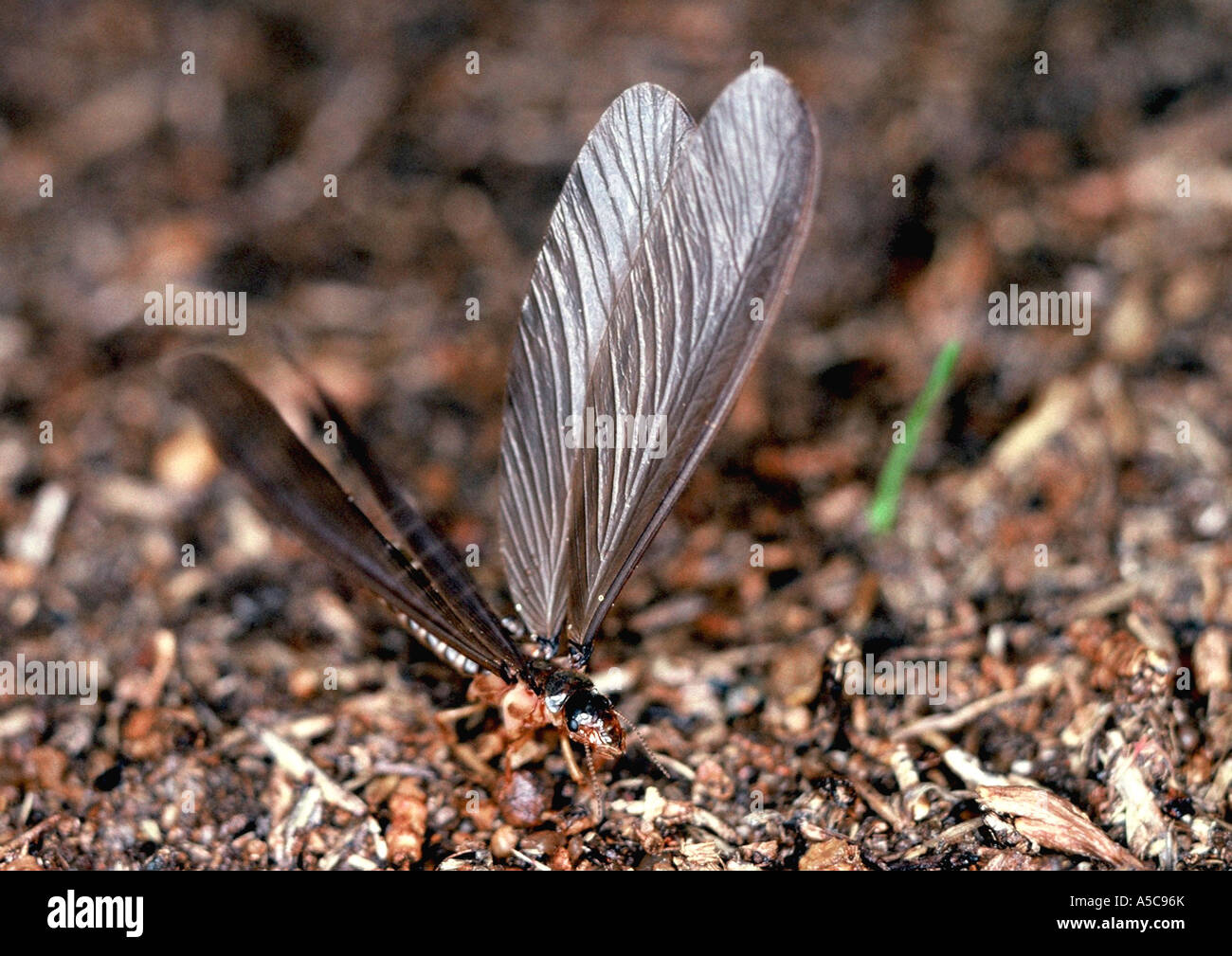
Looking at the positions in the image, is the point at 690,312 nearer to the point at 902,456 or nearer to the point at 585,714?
the point at 585,714

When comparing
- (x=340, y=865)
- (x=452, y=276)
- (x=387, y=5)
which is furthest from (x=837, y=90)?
(x=340, y=865)

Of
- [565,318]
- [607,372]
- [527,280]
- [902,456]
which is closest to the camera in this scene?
[607,372]

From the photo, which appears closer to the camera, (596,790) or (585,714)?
(585,714)

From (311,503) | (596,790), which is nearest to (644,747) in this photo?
(596,790)

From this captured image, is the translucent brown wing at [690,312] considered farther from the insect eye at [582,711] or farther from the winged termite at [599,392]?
the insect eye at [582,711]

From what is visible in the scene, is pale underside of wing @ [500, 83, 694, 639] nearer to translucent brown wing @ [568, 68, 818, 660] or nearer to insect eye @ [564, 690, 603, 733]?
translucent brown wing @ [568, 68, 818, 660]

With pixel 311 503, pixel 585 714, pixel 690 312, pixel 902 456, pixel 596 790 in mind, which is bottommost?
pixel 596 790

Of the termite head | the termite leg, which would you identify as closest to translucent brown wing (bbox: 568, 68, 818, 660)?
the termite head
